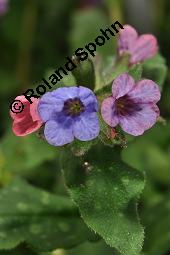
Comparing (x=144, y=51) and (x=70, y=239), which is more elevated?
(x=144, y=51)

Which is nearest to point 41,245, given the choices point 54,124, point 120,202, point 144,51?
point 120,202

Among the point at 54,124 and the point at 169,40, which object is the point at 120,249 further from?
the point at 169,40

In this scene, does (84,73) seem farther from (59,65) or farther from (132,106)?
(59,65)

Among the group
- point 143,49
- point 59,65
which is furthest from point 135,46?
point 59,65

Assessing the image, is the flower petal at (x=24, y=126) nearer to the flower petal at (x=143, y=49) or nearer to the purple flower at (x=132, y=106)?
the purple flower at (x=132, y=106)

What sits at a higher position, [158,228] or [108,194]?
[108,194]

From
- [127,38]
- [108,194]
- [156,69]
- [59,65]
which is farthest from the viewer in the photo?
[59,65]

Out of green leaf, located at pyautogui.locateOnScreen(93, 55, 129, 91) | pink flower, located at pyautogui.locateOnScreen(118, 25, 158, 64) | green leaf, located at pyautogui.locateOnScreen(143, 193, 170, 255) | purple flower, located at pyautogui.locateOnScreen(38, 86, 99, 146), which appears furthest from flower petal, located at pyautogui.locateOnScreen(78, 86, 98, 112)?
green leaf, located at pyautogui.locateOnScreen(143, 193, 170, 255)

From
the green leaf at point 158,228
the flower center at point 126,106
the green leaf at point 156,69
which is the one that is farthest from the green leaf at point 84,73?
the green leaf at point 158,228
